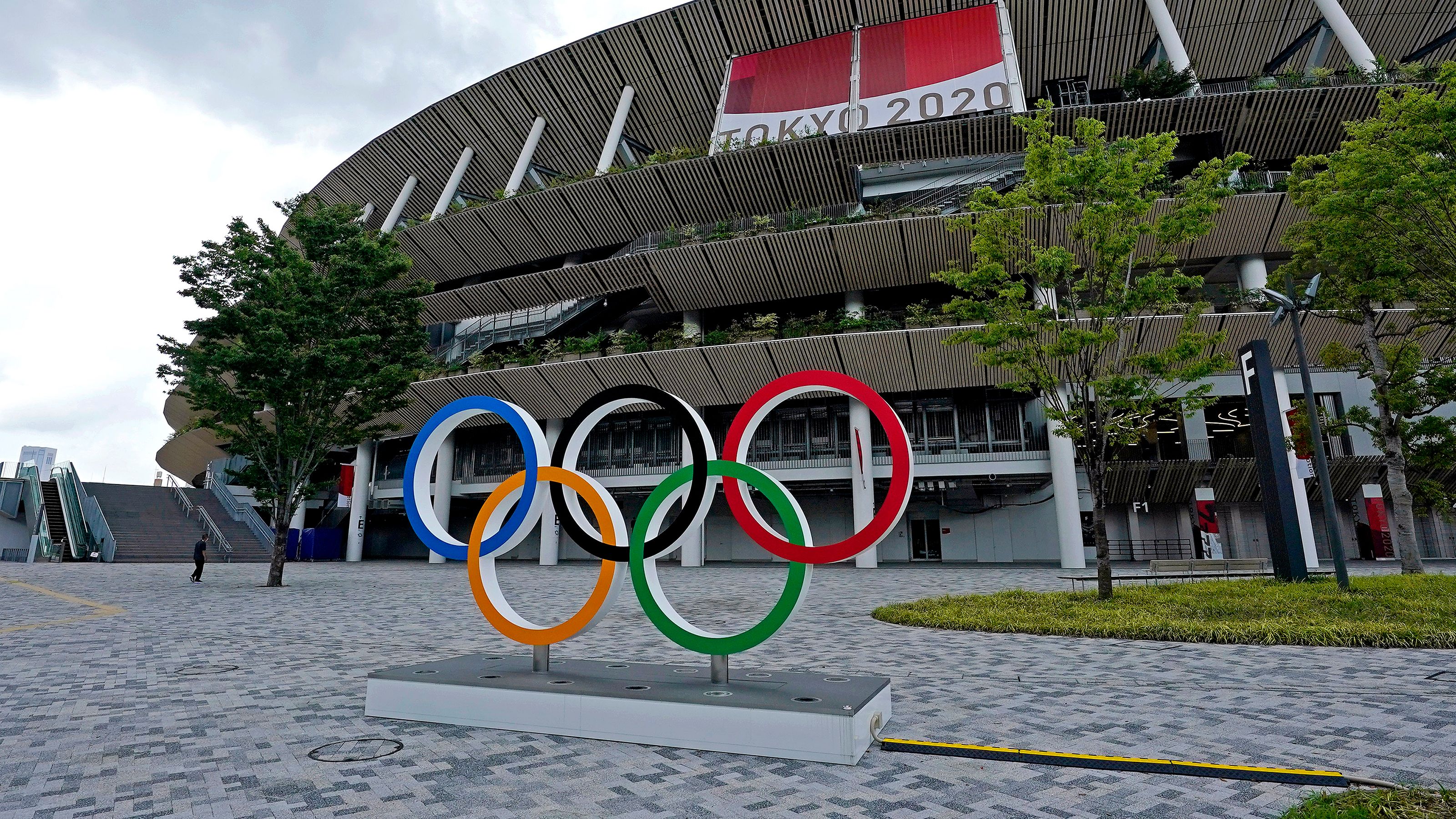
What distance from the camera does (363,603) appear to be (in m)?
15.2

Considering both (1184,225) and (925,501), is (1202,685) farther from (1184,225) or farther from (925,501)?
(925,501)

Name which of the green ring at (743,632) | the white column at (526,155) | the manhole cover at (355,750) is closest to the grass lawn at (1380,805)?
the green ring at (743,632)

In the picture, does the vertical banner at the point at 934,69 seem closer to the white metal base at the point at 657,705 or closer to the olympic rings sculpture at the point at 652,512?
the olympic rings sculpture at the point at 652,512

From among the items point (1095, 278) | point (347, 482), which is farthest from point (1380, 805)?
point (347, 482)

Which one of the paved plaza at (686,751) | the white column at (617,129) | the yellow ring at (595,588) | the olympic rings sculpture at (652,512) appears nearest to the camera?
the paved plaza at (686,751)

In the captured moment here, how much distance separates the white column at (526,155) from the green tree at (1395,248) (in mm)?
27091

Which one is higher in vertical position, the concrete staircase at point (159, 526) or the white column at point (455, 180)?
the white column at point (455, 180)

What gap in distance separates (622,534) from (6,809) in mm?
3906

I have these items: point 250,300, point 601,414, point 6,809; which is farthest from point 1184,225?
point 250,300

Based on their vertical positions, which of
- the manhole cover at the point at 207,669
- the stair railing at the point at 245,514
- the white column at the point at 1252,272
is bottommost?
the manhole cover at the point at 207,669

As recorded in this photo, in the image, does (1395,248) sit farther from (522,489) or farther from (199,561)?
(199,561)

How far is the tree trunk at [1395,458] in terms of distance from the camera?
53.0 feet

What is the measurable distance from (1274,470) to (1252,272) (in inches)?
532

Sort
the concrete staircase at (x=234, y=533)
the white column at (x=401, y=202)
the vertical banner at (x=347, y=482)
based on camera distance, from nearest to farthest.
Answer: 1. the concrete staircase at (x=234, y=533)
2. the vertical banner at (x=347, y=482)
3. the white column at (x=401, y=202)
